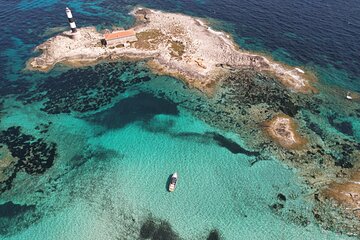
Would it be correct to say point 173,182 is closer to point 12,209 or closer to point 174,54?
point 12,209

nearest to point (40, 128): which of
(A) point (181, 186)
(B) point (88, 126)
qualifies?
(B) point (88, 126)

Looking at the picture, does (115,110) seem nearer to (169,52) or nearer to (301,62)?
(169,52)

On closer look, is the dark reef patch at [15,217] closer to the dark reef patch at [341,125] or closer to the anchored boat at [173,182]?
the anchored boat at [173,182]

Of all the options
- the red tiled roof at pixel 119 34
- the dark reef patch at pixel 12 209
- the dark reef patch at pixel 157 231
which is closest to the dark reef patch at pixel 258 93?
the red tiled roof at pixel 119 34

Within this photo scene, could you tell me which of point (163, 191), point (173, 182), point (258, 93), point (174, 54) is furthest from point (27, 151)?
point (258, 93)

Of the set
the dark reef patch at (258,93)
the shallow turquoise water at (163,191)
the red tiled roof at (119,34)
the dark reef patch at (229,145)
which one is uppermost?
the red tiled roof at (119,34)

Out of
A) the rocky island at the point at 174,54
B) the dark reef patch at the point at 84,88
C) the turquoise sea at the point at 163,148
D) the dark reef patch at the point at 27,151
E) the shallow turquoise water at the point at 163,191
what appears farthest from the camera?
the rocky island at the point at 174,54

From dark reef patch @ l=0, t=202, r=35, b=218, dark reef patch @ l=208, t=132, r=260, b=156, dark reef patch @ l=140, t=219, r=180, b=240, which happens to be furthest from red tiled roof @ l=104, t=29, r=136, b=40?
dark reef patch @ l=140, t=219, r=180, b=240
